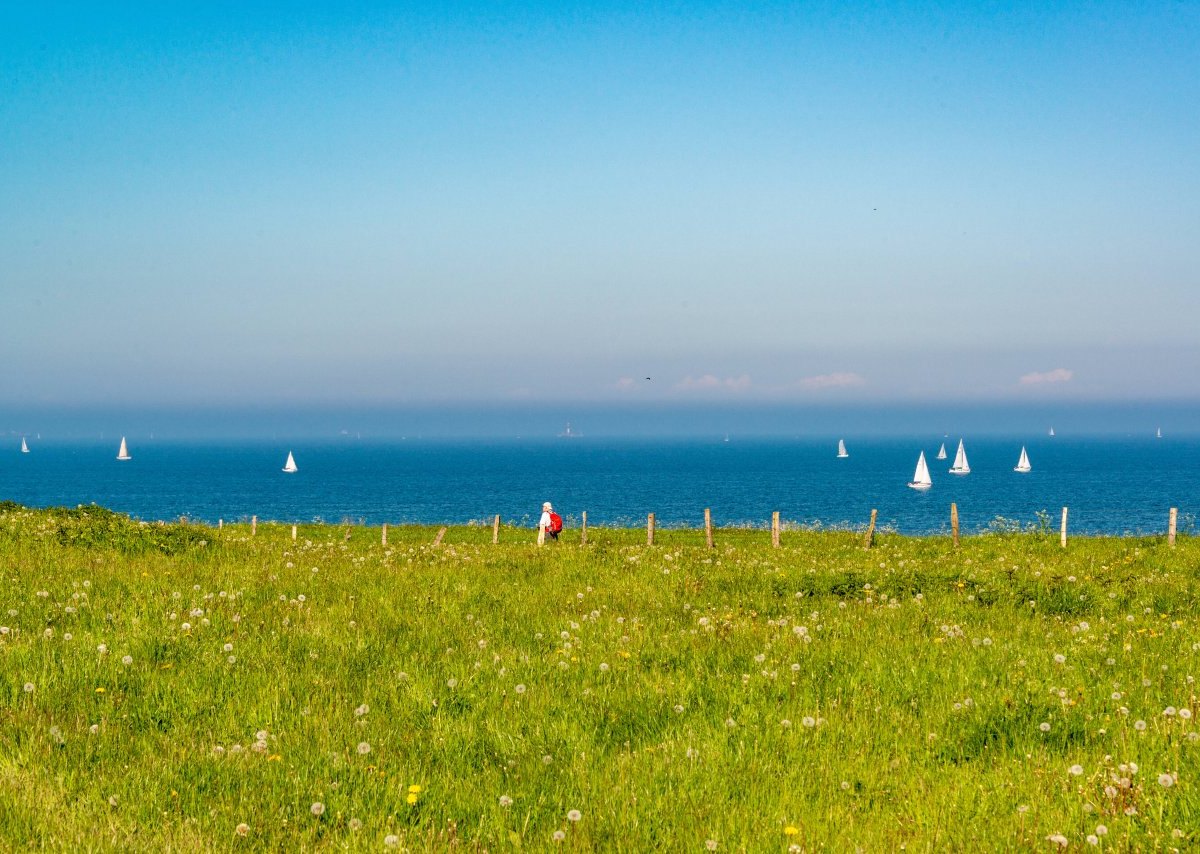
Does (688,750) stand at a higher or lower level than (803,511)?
higher

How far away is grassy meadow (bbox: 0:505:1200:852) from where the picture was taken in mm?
6023

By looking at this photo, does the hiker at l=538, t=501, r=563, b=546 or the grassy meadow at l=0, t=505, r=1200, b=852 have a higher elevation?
the grassy meadow at l=0, t=505, r=1200, b=852

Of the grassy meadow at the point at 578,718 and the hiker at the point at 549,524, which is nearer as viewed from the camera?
the grassy meadow at the point at 578,718

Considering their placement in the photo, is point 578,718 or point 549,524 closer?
point 578,718

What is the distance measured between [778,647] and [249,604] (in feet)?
24.7

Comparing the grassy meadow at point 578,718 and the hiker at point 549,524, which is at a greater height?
the grassy meadow at point 578,718

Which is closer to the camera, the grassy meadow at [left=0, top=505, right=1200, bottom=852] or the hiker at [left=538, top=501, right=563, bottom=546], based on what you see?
the grassy meadow at [left=0, top=505, right=1200, bottom=852]

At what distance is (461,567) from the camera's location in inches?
676

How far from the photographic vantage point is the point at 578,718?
8109mm

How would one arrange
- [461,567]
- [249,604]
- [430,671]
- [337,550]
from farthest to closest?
[337,550], [461,567], [249,604], [430,671]

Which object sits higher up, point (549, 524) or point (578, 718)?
point (578, 718)

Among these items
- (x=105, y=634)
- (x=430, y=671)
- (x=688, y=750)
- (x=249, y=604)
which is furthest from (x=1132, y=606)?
(x=105, y=634)

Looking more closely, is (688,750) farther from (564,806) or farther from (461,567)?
(461,567)

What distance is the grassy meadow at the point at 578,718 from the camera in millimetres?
6023
